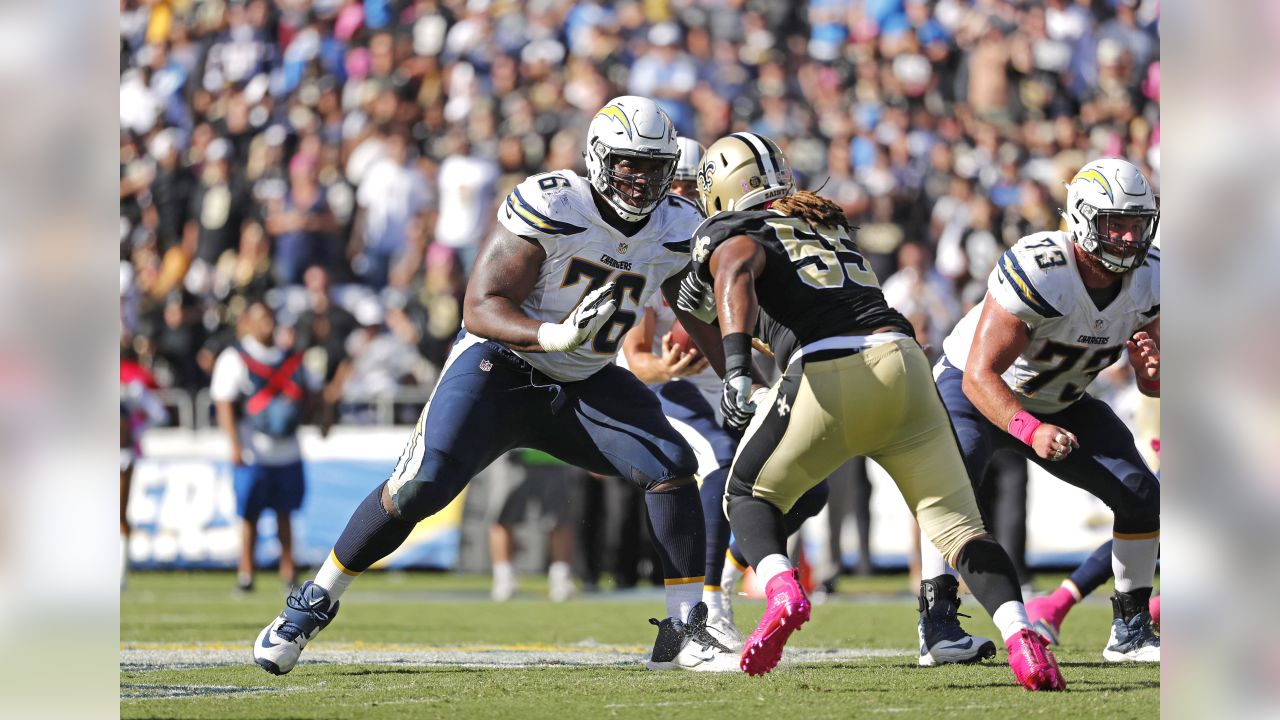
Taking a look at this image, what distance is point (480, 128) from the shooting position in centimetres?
1544

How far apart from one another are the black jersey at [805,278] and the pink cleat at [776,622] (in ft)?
2.59

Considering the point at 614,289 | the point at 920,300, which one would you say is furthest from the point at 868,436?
the point at 920,300

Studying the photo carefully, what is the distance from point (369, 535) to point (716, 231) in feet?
5.43

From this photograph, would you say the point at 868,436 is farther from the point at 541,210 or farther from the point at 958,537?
the point at 541,210

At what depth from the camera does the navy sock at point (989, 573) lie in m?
5.19

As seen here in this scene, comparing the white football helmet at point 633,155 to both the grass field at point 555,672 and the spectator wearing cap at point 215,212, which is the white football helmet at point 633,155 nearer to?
the grass field at point 555,672

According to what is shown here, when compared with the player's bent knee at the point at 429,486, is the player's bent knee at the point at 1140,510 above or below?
below

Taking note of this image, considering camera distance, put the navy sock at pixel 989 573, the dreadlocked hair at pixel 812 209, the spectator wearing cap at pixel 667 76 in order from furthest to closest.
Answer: the spectator wearing cap at pixel 667 76, the dreadlocked hair at pixel 812 209, the navy sock at pixel 989 573

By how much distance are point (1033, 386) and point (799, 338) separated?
152cm

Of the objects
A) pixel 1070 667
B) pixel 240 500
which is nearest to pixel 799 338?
pixel 1070 667

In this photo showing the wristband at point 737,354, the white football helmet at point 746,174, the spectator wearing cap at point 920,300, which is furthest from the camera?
the spectator wearing cap at point 920,300

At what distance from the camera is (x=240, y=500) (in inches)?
481

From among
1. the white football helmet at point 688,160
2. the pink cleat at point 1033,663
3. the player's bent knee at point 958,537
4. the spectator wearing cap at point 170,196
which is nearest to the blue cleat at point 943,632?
the player's bent knee at point 958,537
